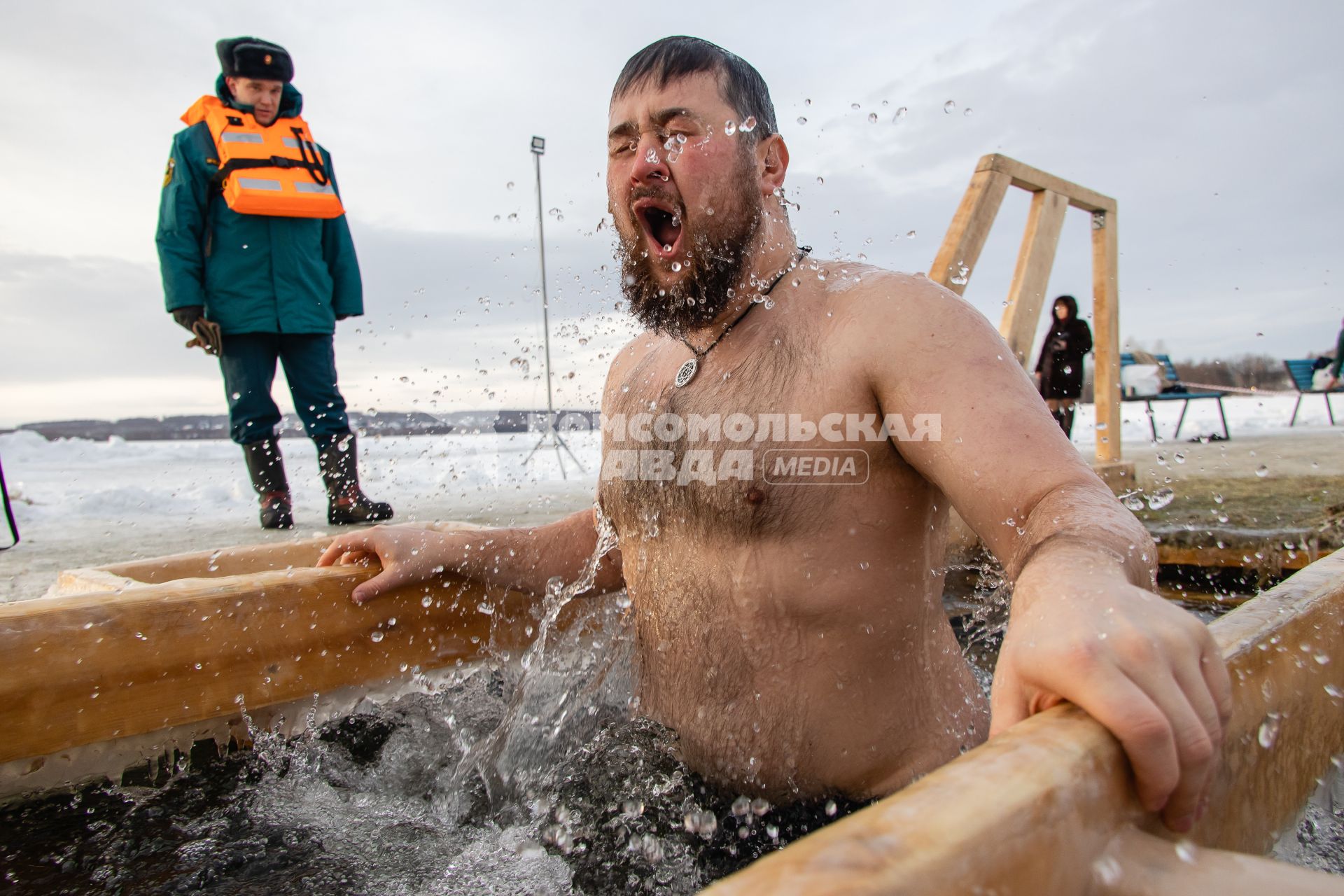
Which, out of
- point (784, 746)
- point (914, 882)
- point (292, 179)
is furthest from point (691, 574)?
point (292, 179)

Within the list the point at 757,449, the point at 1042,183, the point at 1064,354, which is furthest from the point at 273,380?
the point at 1064,354

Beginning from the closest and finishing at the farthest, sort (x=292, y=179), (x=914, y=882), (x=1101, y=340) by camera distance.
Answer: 1. (x=914, y=882)
2. (x=292, y=179)
3. (x=1101, y=340)

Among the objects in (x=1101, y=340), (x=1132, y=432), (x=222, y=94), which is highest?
(x=222, y=94)

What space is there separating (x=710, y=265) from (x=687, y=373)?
0.21m

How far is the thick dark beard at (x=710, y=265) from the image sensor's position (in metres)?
1.55

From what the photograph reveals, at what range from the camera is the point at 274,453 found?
4262mm

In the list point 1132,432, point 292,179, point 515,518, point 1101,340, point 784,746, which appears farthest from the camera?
point 1132,432

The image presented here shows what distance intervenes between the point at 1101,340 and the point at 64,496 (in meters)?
7.00

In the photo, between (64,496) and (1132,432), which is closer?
(64,496)

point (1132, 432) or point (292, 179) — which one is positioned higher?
point (292, 179)

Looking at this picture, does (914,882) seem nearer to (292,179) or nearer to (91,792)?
(91,792)

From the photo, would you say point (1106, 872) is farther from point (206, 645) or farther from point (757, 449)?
point (206, 645)

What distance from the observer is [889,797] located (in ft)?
1.72

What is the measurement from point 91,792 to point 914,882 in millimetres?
1641
